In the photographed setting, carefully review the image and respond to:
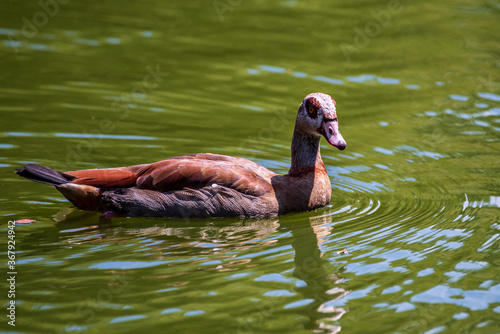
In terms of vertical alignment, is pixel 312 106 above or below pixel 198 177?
above

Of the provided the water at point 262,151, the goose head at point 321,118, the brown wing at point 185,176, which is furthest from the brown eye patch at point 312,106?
the water at point 262,151

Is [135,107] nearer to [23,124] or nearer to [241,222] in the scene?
[23,124]

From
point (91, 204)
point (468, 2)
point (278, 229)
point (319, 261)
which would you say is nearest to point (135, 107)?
point (91, 204)

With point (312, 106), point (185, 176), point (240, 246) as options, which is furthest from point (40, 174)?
point (312, 106)

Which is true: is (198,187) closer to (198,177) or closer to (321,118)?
(198,177)

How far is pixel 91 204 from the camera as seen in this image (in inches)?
353

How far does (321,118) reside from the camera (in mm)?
9023

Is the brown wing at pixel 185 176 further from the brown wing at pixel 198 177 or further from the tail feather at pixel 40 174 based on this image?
the tail feather at pixel 40 174

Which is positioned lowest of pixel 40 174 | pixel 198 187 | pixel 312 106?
pixel 198 187

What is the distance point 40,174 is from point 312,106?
321cm

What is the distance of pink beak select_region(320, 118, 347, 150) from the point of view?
8773 millimetres

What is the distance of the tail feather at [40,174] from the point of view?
8.65 metres

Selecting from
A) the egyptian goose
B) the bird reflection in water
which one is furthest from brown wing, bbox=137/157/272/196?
the bird reflection in water

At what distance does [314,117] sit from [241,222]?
1.52 meters
